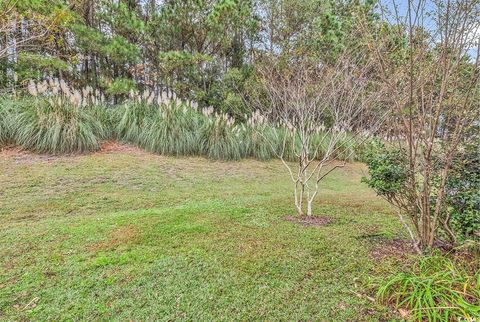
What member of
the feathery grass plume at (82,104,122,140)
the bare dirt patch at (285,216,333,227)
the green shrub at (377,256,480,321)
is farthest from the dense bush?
the feathery grass plume at (82,104,122,140)

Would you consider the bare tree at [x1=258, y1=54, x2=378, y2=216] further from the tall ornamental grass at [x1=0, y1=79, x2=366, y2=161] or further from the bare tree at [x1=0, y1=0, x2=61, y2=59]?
the bare tree at [x1=0, y1=0, x2=61, y2=59]

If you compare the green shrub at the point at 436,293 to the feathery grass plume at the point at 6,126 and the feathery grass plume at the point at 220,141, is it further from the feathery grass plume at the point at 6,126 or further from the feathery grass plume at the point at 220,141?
the feathery grass plume at the point at 6,126

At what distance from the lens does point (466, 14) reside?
2.06 metres

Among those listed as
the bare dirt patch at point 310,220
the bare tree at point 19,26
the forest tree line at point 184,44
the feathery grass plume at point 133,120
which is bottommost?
the bare dirt patch at point 310,220

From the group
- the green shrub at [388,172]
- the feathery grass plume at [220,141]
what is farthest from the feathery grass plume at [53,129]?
the green shrub at [388,172]

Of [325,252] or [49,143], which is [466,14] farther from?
[49,143]

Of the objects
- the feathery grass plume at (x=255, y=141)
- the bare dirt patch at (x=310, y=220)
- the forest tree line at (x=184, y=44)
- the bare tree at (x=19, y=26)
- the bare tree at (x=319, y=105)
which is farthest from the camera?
the forest tree line at (x=184, y=44)

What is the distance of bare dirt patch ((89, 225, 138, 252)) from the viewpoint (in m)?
2.53

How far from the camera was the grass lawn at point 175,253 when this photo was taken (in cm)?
180

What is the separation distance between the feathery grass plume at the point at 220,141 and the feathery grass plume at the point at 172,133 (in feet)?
0.65

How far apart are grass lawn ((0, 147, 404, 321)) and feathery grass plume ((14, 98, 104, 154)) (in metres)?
1.01

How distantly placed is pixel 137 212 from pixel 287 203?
2.19 metres

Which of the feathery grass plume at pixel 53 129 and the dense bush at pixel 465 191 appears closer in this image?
the dense bush at pixel 465 191

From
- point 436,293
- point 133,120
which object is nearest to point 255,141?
point 133,120
